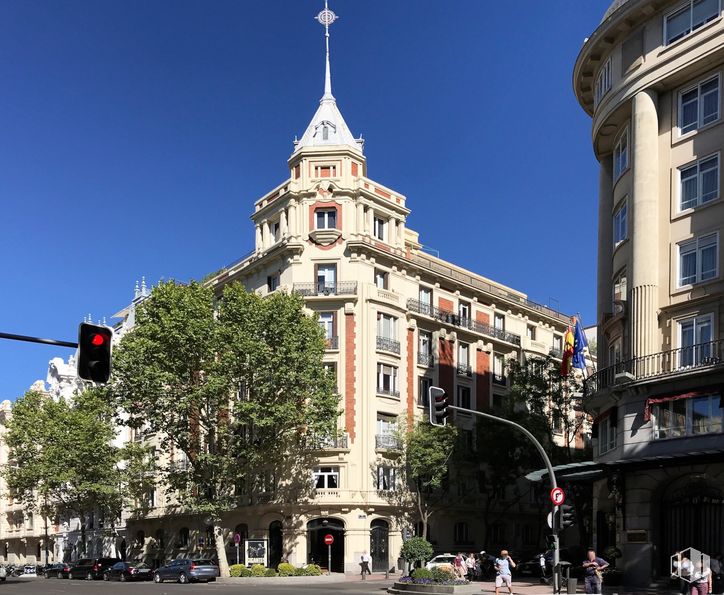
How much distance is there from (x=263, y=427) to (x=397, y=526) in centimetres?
1125

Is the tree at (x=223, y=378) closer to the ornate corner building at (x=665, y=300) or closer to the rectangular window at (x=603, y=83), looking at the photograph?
the ornate corner building at (x=665, y=300)

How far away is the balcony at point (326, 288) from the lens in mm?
52844

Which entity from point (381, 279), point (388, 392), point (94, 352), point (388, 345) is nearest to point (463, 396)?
point (388, 392)

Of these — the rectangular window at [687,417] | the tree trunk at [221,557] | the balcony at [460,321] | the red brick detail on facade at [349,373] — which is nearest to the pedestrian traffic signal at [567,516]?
the rectangular window at [687,417]

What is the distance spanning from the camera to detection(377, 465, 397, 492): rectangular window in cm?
5219

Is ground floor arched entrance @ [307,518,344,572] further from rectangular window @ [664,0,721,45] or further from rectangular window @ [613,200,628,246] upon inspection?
rectangular window @ [664,0,721,45]

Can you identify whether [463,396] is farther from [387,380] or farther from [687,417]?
[687,417]

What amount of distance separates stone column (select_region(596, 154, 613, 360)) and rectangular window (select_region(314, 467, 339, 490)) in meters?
19.2

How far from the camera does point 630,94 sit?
1377 inches

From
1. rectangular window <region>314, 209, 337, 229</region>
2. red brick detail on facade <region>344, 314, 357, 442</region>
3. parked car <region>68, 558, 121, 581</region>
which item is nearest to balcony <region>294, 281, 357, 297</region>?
red brick detail on facade <region>344, 314, 357, 442</region>

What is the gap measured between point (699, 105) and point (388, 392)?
1034 inches

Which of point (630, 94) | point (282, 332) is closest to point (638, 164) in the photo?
point (630, 94)

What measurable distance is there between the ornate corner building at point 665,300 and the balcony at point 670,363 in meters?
0.05

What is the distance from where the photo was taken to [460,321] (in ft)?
196
